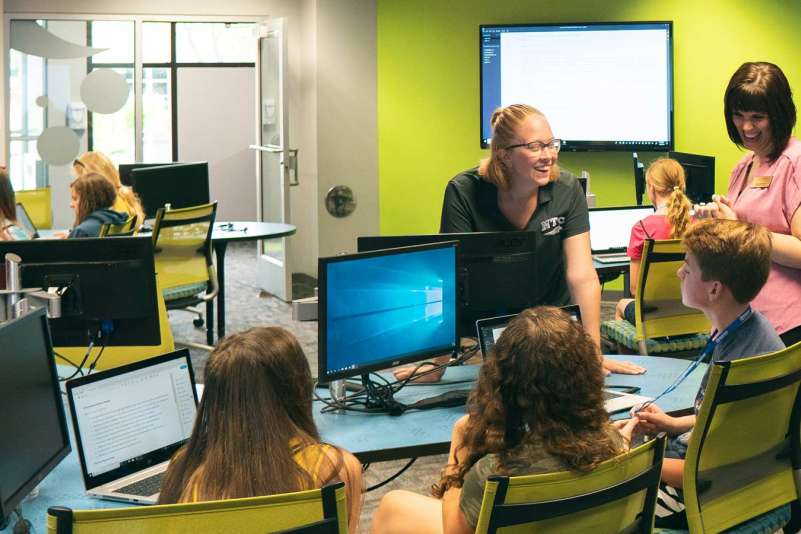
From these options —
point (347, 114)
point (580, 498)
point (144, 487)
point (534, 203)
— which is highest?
point (347, 114)

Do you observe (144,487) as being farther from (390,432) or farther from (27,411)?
(390,432)

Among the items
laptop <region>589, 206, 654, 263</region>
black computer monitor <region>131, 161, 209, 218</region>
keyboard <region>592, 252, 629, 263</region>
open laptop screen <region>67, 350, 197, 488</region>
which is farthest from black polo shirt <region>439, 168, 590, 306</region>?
black computer monitor <region>131, 161, 209, 218</region>

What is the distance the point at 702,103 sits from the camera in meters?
8.05

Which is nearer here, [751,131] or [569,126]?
[751,131]

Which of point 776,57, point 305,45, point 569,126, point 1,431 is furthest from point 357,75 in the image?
point 1,431

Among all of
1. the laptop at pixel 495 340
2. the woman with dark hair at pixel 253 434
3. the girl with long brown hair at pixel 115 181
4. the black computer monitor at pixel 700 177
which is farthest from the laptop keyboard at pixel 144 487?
the black computer monitor at pixel 700 177

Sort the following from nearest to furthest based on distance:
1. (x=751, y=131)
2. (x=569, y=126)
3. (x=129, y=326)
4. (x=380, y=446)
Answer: (x=380, y=446) → (x=129, y=326) → (x=751, y=131) → (x=569, y=126)

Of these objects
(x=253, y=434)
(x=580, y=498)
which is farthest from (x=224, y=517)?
(x=580, y=498)

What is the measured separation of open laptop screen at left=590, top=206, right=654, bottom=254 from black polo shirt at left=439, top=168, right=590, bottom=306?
240 cm

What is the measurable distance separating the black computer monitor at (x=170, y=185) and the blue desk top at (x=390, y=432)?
4306mm

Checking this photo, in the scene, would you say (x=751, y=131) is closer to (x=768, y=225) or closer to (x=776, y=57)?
(x=768, y=225)

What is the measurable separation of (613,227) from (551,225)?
2.55 metres

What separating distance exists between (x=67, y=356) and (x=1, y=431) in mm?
1362

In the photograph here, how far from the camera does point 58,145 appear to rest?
859cm
